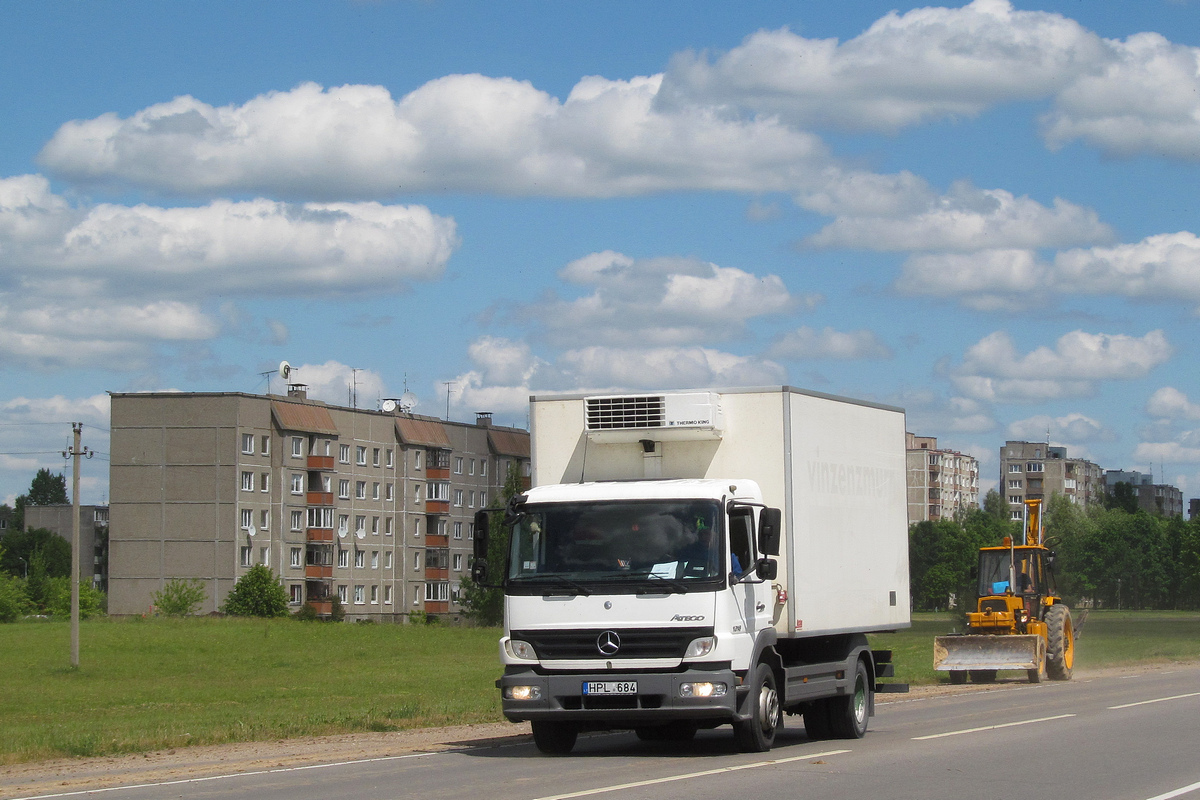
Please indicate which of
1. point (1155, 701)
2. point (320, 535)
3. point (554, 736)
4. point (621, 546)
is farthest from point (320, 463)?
point (621, 546)

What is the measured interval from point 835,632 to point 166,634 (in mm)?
51817

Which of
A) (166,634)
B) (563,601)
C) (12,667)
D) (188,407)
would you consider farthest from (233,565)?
(563,601)

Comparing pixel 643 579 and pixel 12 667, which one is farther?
pixel 12 667

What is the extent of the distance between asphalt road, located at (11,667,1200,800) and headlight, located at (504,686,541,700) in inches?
25.9

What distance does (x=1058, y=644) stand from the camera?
104 ft

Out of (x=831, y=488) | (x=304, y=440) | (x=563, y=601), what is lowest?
(x=563, y=601)

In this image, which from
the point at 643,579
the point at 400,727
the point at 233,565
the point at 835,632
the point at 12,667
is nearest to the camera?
the point at 643,579

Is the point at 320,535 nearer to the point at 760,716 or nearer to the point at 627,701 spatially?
the point at 760,716

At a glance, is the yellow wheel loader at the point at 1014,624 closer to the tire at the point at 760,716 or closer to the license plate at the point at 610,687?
the tire at the point at 760,716

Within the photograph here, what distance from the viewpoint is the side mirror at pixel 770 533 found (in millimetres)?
14109

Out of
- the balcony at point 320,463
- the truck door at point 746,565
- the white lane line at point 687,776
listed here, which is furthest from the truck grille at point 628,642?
the balcony at point 320,463

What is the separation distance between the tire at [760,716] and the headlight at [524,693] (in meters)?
1.93

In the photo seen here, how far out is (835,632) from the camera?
52.8ft

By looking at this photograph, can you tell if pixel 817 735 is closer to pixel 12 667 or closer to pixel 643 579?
pixel 643 579
